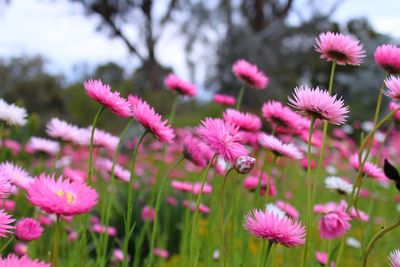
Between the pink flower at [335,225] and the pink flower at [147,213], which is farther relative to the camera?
the pink flower at [147,213]

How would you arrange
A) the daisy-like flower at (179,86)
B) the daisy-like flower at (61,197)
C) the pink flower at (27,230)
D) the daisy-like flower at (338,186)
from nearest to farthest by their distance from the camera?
the daisy-like flower at (61,197)
the pink flower at (27,230)
the daisy-like flower at (338,186)
the daisy-like flower at (179,86)

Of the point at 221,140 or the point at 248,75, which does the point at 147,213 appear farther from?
the point at 221,140

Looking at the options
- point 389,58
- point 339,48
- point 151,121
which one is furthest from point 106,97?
point 389,58

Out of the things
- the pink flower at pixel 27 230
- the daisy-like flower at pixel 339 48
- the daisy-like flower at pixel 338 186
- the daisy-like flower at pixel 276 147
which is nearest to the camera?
the pink flower at pixel 27 230

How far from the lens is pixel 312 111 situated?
33.8 inches

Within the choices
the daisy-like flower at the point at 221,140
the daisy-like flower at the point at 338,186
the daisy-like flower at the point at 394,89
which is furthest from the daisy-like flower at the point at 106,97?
the daisy-like flower at the point at 338,186

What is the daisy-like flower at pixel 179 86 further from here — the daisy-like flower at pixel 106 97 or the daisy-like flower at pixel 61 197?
→ the daisy-like flower at pixel 61 197

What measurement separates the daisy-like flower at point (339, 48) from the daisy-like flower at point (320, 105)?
22 centimetres

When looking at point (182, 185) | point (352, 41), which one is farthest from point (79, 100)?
point (352, 41)

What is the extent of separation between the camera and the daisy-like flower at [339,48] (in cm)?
104

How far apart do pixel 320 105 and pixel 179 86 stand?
841 millimetres

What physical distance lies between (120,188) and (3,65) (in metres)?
18.8

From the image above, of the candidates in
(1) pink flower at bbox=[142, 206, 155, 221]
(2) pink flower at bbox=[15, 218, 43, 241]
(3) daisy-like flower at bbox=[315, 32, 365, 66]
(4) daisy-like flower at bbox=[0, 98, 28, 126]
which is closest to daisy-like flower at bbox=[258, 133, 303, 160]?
(3) daisy-like flower at bbox=[315, 32, 365, 66]

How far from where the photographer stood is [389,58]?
3.54 ft
